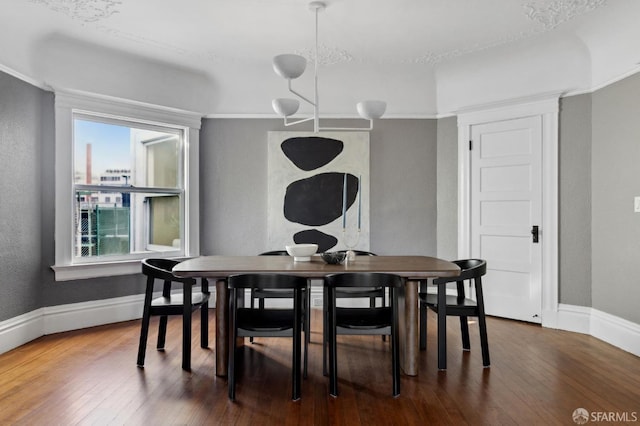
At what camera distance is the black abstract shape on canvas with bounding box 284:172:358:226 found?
16.1 ft

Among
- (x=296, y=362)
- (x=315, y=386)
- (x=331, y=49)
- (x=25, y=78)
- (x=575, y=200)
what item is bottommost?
(x=315, y=386)

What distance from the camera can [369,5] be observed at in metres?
3.15

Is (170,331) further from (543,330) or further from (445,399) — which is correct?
(543,330)

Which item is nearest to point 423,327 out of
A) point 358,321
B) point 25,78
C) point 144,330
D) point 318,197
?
point 358,321

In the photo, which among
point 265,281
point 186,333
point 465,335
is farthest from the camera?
point 465,335

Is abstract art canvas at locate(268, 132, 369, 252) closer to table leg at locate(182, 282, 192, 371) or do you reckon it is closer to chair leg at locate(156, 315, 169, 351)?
chair leg at locate(156, 315, 169, 351)

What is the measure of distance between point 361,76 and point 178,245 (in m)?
2.84

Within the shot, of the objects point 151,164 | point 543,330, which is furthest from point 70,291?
point 543,330

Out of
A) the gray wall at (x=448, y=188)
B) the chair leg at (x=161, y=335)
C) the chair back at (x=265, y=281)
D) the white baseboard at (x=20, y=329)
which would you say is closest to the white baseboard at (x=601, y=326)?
the gray wall at (x=448, y=188)

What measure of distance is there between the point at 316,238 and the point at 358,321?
2.24 m

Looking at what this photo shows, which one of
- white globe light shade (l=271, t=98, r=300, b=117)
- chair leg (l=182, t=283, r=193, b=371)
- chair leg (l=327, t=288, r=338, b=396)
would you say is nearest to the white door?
white globe light shade (l=271, t=98, r=300, b=117)

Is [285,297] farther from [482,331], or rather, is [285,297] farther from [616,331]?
[616,331]

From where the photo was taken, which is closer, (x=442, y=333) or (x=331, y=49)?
(x=442, y=333)

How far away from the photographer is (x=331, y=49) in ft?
13.2
